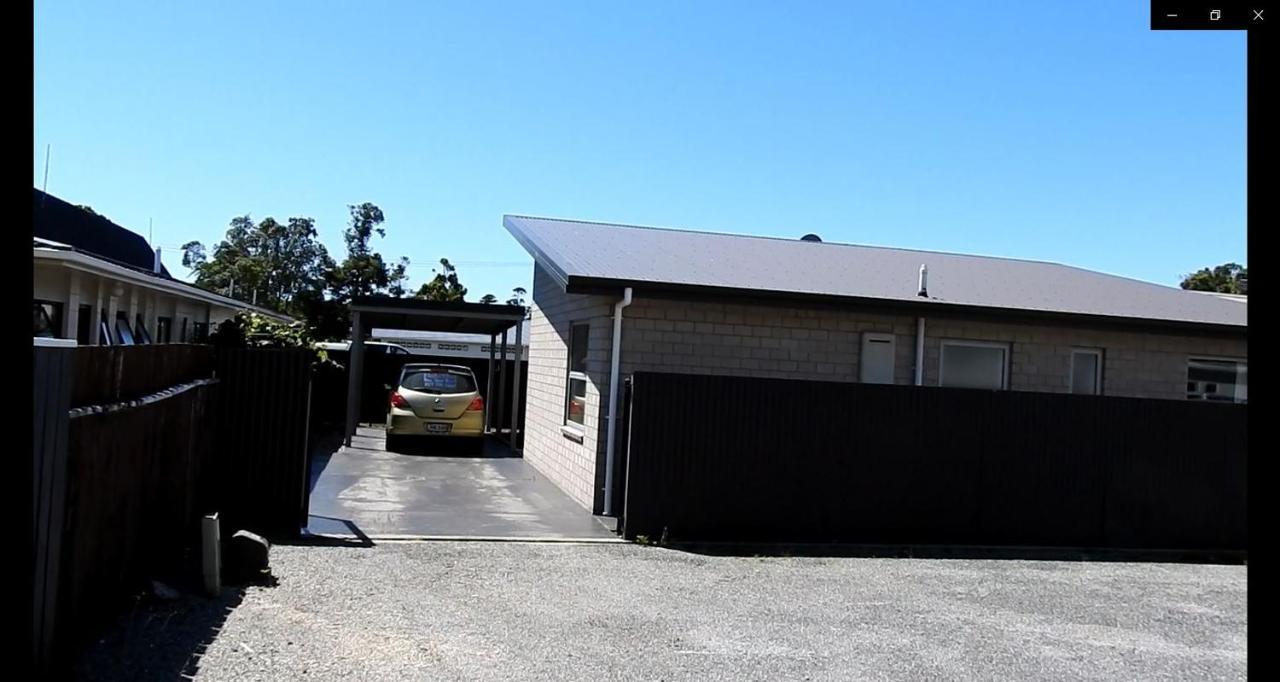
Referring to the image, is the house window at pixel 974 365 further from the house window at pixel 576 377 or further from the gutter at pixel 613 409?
the house window at pixel 576 377

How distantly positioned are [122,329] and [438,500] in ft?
30.2

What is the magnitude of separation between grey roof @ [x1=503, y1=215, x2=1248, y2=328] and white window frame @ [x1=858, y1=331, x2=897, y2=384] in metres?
0.53

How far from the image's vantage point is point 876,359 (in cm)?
1264

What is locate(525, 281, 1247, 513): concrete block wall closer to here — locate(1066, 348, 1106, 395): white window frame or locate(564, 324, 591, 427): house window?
locate(1066, 348, 1106, 395): white window frame

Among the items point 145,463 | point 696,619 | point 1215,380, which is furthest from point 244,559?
point 1215,380

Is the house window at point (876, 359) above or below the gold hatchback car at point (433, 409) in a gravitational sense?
above

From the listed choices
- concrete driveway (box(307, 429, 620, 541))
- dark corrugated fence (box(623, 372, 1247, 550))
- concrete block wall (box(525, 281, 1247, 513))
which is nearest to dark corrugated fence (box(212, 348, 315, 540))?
concrete driveway (box(307, 429, 620, 541))

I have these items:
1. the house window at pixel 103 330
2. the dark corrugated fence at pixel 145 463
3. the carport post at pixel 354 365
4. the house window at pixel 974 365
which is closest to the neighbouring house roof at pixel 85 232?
the house window at pixel 103 330

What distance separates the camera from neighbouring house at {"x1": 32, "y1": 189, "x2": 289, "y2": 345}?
46.9 ft

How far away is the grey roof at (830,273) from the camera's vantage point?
11.8 meters

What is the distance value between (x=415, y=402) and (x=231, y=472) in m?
7.88

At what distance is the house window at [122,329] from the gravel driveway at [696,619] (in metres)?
10.6

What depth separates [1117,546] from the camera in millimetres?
11352

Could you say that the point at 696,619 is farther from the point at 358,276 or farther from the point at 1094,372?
the point at 358,276
